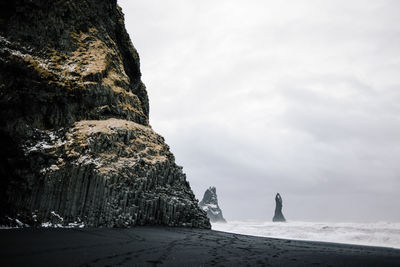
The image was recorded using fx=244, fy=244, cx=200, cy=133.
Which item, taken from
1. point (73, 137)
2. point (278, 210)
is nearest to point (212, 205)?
point (278, 210)

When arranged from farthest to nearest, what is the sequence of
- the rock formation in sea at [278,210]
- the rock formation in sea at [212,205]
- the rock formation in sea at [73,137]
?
the rock formation in sea at [212,205] < the rock formation in sea at [278,210] < the rock formation in sea at [73,137]

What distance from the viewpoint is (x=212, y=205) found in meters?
114

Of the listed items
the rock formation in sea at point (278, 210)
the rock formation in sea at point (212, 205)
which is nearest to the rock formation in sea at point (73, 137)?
the rock formation in sea at point (278, 210)

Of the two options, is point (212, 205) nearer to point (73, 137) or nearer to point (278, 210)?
point (278, 210)

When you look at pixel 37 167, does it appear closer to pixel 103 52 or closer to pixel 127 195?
pixel 127 195

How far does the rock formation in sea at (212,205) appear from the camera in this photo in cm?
10962

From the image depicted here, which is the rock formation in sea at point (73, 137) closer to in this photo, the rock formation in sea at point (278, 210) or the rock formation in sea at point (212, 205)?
the rock formation in sea at point (278, 210)

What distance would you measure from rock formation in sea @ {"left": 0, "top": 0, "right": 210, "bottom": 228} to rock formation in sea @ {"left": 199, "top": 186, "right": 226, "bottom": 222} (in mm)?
90327

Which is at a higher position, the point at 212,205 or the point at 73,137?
the point at 73,137

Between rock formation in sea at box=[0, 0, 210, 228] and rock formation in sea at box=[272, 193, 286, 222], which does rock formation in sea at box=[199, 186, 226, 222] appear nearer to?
rock formation in sea at box=[272, 193, 286, 222]

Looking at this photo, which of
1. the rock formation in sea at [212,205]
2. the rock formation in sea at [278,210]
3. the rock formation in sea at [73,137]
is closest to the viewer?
the rock formation in sea at [73,137]

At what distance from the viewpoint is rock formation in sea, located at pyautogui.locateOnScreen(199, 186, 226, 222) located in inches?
4316

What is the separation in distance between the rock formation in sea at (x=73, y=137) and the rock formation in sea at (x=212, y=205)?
296 ft

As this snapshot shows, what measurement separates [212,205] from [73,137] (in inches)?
4021
